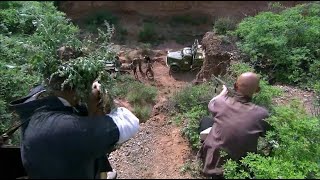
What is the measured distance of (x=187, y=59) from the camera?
1020 centimetres

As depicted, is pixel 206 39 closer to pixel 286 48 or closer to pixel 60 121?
pixel 286 48

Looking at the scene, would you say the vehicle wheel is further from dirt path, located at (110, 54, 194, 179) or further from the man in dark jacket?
the man in dark jacket

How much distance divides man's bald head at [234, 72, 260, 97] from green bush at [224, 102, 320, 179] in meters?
0.32

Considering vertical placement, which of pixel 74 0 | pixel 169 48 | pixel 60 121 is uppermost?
pixel 60 121

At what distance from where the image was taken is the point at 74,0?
1469cm

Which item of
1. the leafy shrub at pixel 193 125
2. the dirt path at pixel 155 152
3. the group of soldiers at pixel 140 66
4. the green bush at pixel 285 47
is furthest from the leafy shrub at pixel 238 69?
the group of soldiers at pixel 140 66

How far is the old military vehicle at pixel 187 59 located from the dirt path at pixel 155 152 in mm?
3258

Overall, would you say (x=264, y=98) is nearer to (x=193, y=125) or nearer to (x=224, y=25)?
(x=193, y=125)

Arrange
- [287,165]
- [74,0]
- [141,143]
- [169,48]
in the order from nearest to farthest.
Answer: [287,165] < [141,143] < [169,48] < [74,0]

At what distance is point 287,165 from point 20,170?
2.19 m

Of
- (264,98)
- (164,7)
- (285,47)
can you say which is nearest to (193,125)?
(264,98)

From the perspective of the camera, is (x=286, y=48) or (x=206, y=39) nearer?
(x=286, y=48)

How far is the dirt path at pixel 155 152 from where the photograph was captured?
172 inches

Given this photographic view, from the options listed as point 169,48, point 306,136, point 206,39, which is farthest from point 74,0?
point 306,136
